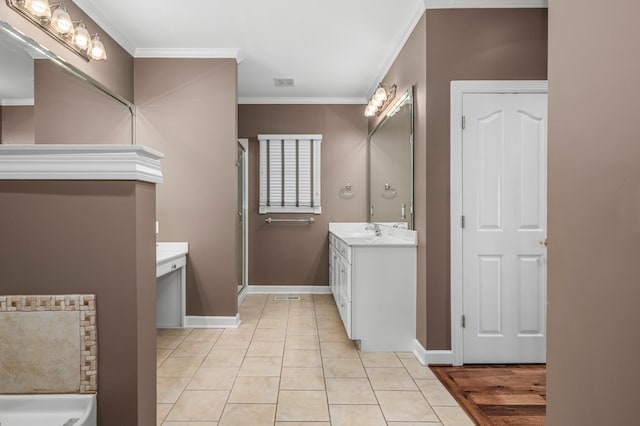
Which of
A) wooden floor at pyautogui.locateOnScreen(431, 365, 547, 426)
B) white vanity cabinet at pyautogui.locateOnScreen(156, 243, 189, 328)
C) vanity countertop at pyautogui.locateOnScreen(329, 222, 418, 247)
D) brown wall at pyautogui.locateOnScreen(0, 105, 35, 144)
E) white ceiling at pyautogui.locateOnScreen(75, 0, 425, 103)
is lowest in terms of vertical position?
wooden floor at pyautogui.locateOnScreen(431, 365, 547, 426)

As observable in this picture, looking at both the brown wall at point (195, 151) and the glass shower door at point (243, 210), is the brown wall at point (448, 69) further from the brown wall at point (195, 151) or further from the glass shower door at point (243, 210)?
the glass shower door at point (243, 210)

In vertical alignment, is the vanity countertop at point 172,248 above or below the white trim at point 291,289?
above

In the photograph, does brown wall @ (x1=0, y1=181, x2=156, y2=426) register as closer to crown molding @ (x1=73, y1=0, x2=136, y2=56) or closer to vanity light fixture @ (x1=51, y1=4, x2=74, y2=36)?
vanity light fixture @ (x1=51, y1=4, x2=74, y2=36)

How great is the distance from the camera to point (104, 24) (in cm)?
304

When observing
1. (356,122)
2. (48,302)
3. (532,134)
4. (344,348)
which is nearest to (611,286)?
(48,302)

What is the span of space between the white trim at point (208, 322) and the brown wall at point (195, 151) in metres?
0.05

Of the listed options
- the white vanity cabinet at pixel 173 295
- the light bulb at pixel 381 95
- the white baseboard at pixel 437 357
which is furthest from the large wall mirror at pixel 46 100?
the white baseboard at pixel 437 357

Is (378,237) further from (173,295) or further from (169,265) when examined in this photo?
(173,295)

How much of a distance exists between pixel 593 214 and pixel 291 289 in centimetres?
441

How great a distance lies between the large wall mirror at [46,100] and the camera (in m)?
2.03

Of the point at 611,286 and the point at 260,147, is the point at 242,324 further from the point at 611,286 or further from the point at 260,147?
the point at 611,286

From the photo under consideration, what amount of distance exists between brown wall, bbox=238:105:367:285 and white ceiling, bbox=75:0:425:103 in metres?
0.80

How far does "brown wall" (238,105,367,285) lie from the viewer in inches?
200

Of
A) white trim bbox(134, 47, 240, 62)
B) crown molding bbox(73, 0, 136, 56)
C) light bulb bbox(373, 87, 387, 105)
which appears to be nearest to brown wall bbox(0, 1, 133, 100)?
crown molding bbox(73, 0, 136, 56)
